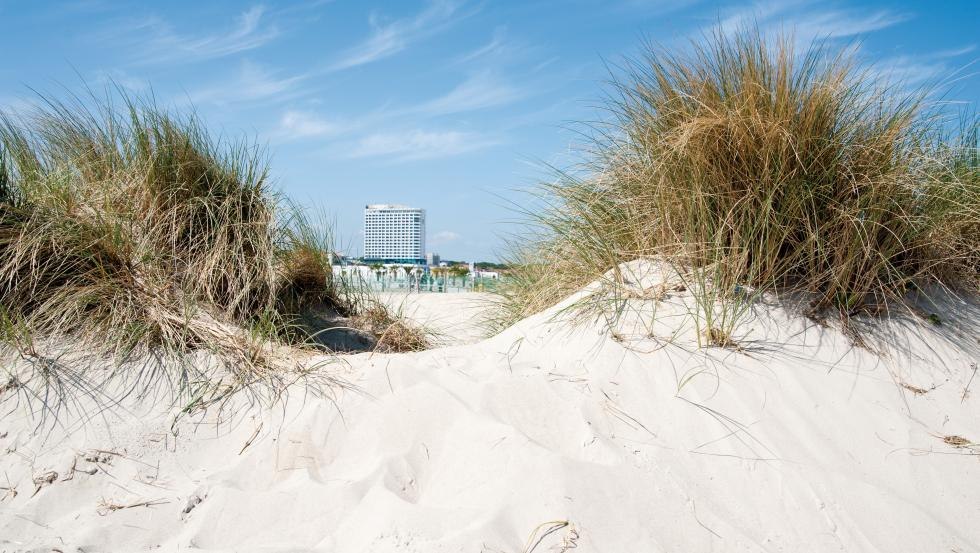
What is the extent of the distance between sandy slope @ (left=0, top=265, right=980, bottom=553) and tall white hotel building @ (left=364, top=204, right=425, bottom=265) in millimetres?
5756

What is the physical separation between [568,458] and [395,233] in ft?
28.2

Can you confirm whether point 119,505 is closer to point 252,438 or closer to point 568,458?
point 252,438

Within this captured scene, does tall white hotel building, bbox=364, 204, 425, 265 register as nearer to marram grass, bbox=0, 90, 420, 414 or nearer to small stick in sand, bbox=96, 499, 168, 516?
marram grass, bbox=0, 90, 420, 414

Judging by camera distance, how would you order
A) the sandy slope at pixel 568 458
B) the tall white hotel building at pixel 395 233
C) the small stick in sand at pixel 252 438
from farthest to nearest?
1. the tall white hotel building at pixel 395 233
2. the small stick in sand at pixel 252 438
3. the sandy slope at pixel 568 458

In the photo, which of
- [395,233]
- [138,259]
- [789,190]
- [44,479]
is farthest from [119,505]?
[395,233]

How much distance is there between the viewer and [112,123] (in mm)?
3426

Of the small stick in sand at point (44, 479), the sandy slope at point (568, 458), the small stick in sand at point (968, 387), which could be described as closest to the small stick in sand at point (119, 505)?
the sandy slope at point (568, 458)

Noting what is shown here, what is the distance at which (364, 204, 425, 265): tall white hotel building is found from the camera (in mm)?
8594

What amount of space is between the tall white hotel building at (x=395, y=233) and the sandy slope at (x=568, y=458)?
576 centimetres

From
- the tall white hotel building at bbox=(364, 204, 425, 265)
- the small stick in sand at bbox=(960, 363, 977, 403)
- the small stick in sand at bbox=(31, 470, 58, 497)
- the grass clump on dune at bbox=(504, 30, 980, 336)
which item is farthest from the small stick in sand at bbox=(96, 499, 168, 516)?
the tall white hotel building at bbox=(364, 204, 425, 265)

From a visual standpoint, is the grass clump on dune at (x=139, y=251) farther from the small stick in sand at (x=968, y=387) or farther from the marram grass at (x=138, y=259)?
the small stick in sand at (x=968, y=387)

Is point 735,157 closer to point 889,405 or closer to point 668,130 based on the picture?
point 668,130

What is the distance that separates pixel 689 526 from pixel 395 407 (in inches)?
41.8

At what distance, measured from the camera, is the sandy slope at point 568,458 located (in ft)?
5.38
